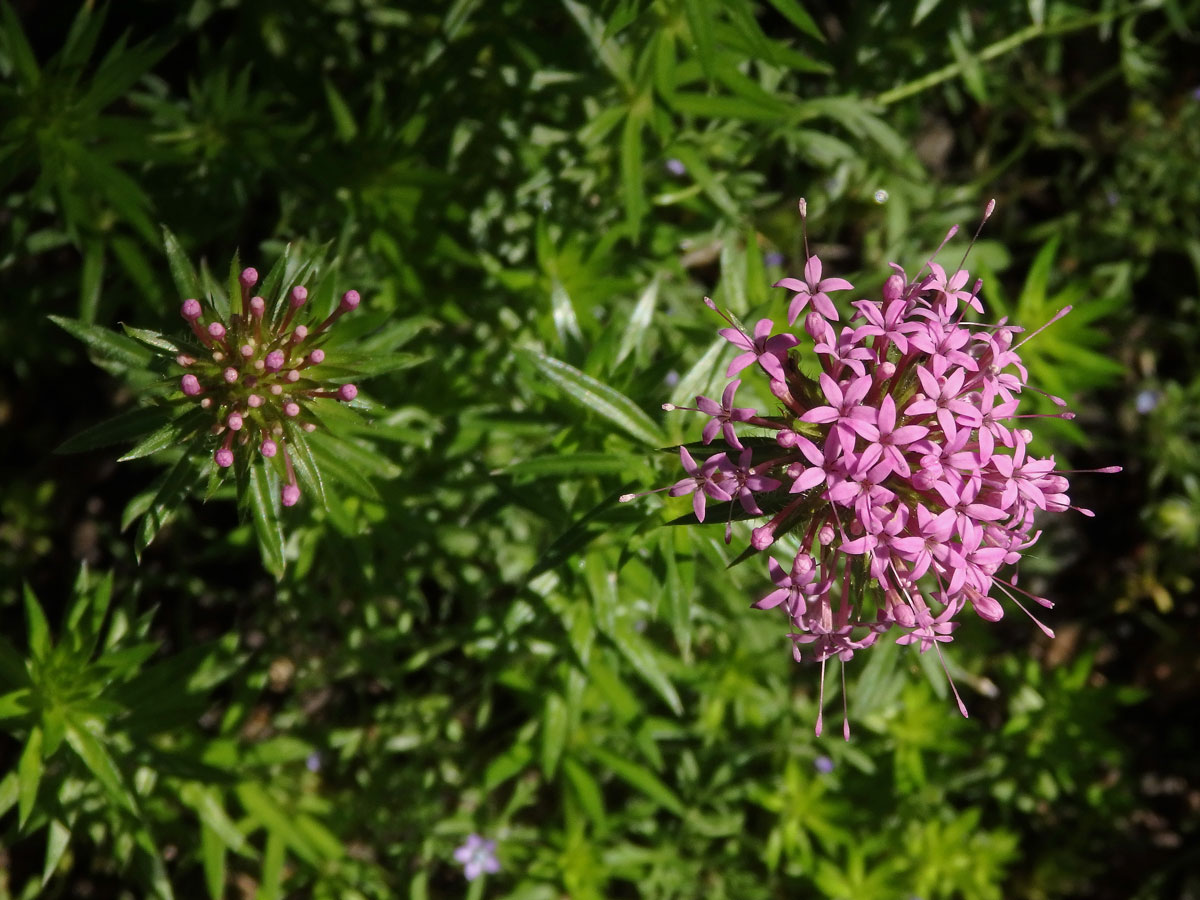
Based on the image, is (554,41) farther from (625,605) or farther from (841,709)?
(841,709)

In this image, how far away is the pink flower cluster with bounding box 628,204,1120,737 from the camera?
7.57ft

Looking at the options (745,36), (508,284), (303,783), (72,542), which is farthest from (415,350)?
(72,542)

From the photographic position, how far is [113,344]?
2.76m

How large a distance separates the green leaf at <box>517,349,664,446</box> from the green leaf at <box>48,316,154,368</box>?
3.43ft

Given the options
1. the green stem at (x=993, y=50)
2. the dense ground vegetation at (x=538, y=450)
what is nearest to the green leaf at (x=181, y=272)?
the dense ground vegetation at (x=538, y=450)

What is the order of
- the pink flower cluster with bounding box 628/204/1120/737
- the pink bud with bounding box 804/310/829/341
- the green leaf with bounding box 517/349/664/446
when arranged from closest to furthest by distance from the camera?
the pink flower cluster with bounding box 628/204/1120/737
the pink bud with bounding box 804/310/829/341
the green leaf with bounding box 517/349/664/446

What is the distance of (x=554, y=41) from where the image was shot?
3857 mm

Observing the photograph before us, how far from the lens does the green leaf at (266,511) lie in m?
2.72

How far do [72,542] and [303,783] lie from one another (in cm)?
170

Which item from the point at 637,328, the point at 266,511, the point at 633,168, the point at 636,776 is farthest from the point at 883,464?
the point at 636,776

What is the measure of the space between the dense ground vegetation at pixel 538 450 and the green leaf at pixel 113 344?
0.21m

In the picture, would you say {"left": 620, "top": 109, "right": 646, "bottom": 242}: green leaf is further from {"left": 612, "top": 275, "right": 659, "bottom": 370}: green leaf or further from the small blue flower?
the small blue flower

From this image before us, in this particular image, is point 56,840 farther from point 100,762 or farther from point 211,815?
point 211,815

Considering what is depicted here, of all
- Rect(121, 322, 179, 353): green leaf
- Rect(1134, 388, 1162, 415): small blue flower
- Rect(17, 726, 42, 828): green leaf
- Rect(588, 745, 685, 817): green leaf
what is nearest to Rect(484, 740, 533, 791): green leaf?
Rect(588, 745, 685, 817): green leaf
